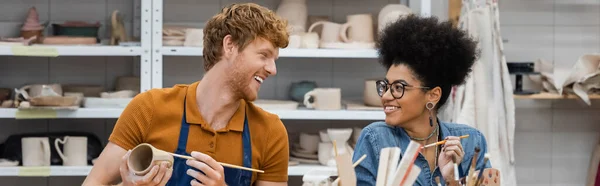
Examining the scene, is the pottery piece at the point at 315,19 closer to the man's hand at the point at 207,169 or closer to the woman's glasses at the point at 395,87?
the woman's glasses at the point at 395,87

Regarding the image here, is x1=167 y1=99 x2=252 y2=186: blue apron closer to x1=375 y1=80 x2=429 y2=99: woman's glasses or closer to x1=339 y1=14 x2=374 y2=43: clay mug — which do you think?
x1=375 y1=80 x2=429 y2=99: woman's glasses

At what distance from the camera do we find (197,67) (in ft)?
12.5

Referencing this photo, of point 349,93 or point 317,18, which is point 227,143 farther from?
point 349,93

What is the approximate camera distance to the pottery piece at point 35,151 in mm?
3299

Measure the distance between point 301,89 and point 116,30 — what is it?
2.64 ft

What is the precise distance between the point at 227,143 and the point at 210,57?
21 centimetres

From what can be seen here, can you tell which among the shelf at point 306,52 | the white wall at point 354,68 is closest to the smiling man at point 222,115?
the shelf at point 306,52

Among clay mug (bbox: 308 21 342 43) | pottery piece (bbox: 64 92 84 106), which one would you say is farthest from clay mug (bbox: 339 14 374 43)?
pottery piece (bbox: 64 92 84 106)

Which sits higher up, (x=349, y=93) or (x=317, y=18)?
(x=317, y=18)

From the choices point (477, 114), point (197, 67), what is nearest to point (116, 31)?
point (197, 67)

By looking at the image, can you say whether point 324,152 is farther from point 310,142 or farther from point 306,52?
point 306,52

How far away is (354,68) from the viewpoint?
3875mm

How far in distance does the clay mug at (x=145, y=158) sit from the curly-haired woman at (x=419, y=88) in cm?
53

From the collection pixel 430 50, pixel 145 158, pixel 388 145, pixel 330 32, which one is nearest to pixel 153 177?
pixel 145 158
